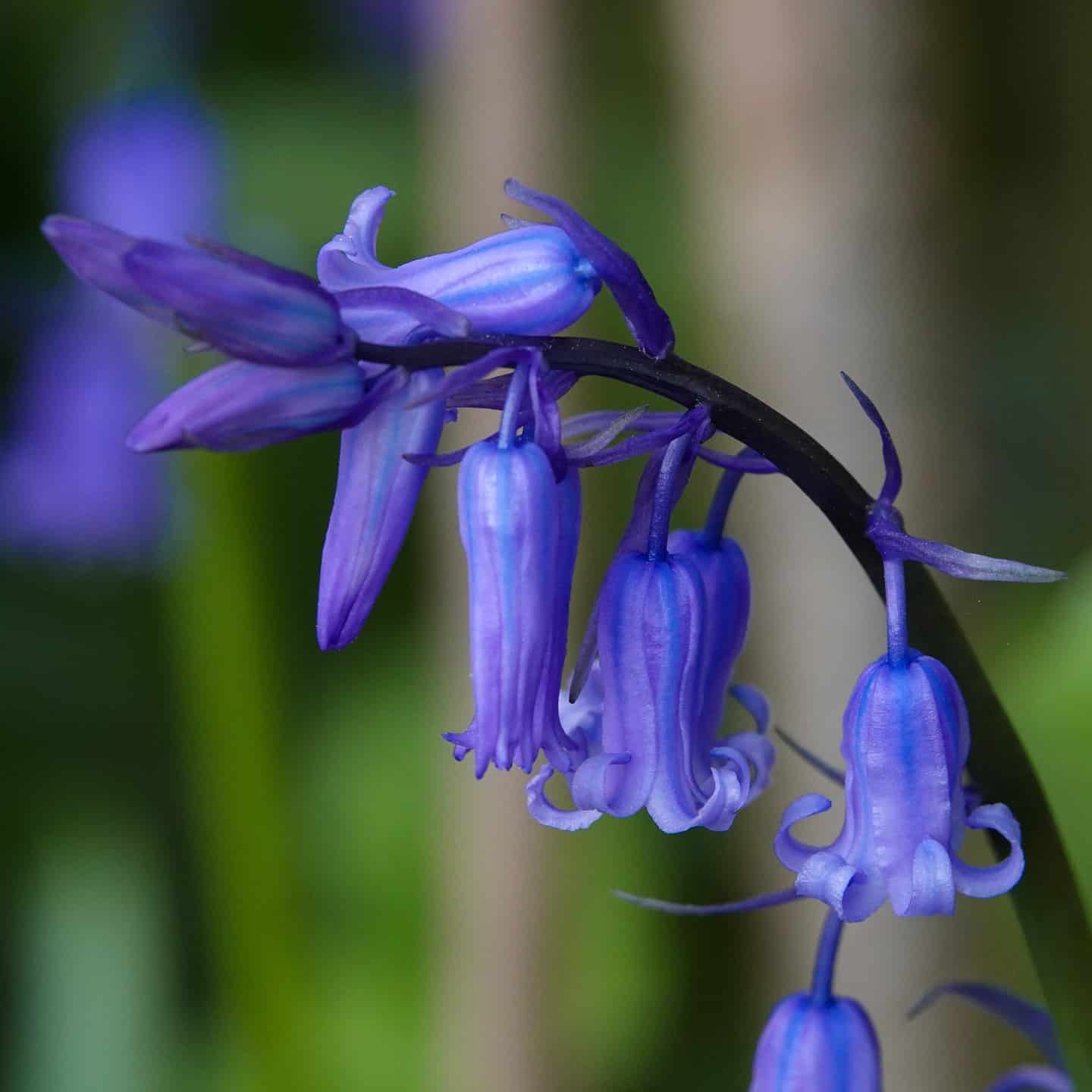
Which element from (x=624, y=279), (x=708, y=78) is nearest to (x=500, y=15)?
(x=708, y=78)

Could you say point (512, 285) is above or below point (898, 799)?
above

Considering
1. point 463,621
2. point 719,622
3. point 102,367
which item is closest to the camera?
point 719,622

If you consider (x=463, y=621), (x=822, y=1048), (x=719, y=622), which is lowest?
(x=822, y=1048)

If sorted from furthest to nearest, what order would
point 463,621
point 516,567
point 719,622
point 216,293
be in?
point 463,621 → point 719,622 → point 516,567 → point 216,293

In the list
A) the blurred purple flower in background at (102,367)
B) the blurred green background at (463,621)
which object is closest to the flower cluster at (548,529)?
the blurred green background at (463,621)

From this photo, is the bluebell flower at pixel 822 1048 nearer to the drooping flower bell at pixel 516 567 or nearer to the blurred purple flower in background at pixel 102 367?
the drooping flower bell at pixel 516 567

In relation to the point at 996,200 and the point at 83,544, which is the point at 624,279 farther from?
the point at 83,544

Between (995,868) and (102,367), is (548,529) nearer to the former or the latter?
(995,868)

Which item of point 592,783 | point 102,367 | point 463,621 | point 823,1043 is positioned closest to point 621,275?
point 592,783
